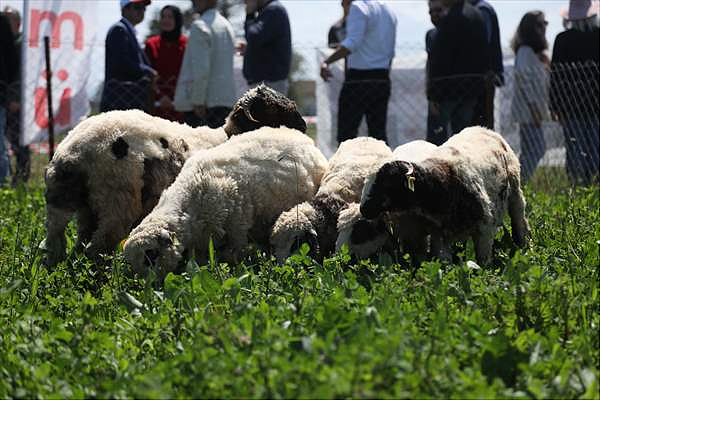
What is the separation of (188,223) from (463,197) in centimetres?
169

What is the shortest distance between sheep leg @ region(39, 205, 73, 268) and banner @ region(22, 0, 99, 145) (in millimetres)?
5629

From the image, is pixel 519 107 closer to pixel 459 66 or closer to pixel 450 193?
pixel 459 66

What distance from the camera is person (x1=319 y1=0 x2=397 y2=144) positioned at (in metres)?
11.2

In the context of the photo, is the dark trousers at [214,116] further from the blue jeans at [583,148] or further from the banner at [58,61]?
the blue jeans at [583,148]

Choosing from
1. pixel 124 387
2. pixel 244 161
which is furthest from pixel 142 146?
pixel 124 387

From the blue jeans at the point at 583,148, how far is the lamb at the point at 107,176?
5045 mm

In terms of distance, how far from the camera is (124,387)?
4.11m

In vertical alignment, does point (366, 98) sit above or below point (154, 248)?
above

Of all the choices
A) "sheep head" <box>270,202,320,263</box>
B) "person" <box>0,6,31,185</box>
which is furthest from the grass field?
"person" <box>0,6,31,185</box>

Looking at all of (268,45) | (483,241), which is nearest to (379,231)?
(483,241)

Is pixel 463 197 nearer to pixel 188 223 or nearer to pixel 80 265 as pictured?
pixel 188 223

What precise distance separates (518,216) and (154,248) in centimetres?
258

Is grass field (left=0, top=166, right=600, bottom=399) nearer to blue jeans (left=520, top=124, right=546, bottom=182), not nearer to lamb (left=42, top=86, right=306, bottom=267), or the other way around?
lamb (left=42, top=86, right=306, bottom=267)

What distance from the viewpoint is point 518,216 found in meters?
7.40
